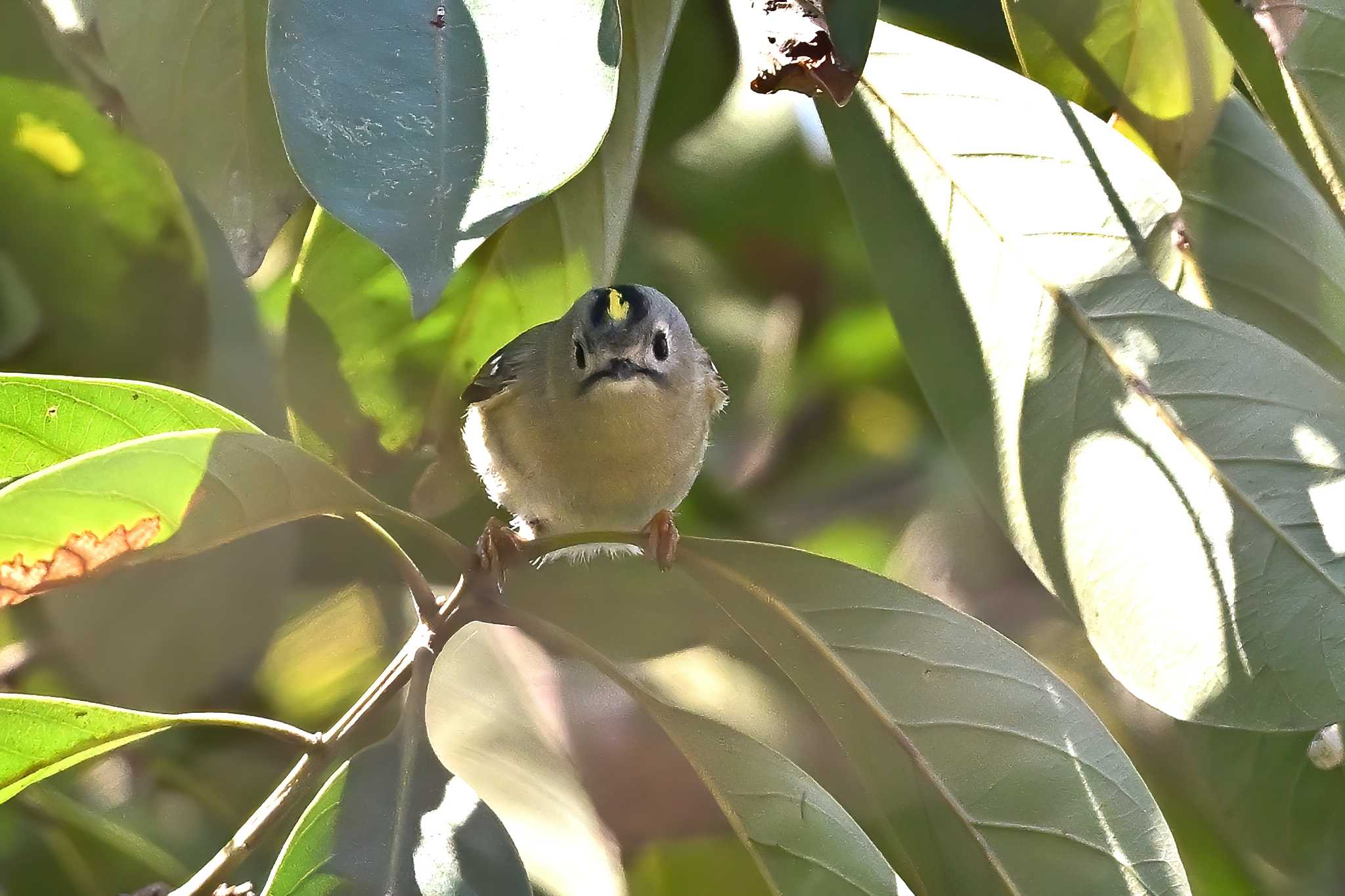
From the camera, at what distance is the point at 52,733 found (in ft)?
3.12

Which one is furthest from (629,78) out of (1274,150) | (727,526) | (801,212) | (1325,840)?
(1325,840)

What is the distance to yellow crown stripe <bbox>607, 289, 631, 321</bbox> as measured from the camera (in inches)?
66.1

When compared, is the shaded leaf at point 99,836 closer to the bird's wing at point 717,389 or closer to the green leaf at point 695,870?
the green leaf at point 695,870

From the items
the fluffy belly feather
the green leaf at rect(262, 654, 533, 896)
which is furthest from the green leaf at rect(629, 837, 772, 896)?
the fluffy belly feather

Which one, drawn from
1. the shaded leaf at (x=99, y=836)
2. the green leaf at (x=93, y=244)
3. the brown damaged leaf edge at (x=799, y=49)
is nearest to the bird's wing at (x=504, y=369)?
the green leaf at (x=93, y=244)

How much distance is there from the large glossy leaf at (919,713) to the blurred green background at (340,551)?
6.3 inches

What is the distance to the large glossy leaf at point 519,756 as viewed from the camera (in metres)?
1.38

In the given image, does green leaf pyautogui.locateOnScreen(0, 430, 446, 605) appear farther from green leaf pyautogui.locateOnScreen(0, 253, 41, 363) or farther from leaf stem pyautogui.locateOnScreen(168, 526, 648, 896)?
green leaf pyautogui.locateOnScreen(0, 253, 41, 363)

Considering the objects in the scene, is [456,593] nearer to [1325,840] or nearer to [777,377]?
[777,377]

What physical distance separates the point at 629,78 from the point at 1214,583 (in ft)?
2.27

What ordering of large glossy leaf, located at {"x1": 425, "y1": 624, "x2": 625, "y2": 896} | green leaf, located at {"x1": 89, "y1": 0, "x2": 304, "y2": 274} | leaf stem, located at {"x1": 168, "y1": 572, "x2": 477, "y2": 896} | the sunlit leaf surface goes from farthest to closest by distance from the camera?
large glossy leaf, located at {"x1": 425, "y1": 624, "x2": 625, "y2": 896}
green leaf, located at {"x1": 89, "y1": 0, "x2": 304, "y2": 274}
leaf stem, located at {"x1": 168, "y1": 572, "x2": 477, "y2": 896}
the sunlit leaf surface

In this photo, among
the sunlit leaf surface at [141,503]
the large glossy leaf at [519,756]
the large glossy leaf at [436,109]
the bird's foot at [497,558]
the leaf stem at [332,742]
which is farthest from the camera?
the large glossy leaf at [519,756]

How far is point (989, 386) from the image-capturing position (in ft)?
3.49

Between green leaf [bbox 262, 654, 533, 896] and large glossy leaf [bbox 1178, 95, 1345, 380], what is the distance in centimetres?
96
